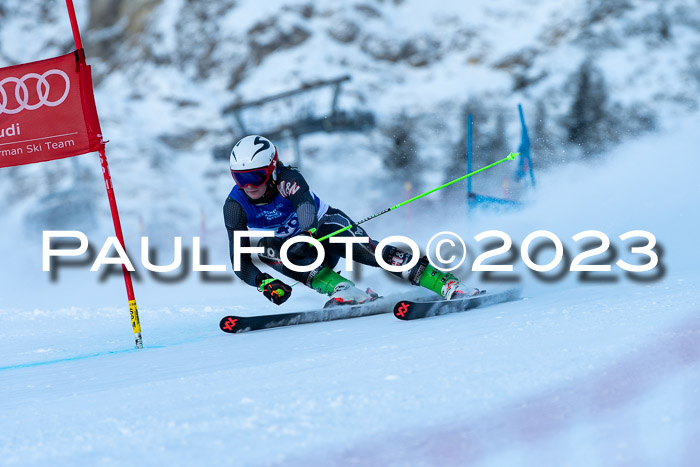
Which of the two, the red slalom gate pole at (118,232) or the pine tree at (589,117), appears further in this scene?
the pine tree at (589,117)

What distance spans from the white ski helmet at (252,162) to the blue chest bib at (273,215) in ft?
0.58

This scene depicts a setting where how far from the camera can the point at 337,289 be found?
5102 millimetres

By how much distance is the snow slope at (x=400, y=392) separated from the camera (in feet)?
6.32

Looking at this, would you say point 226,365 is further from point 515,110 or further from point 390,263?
point 515,110

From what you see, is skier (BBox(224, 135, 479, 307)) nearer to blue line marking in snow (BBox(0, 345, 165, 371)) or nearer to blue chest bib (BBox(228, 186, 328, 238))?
blue chest bib (BBox(228, 186, 328, 238))

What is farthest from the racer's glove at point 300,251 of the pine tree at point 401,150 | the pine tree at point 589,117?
the pine tree at point 589,117

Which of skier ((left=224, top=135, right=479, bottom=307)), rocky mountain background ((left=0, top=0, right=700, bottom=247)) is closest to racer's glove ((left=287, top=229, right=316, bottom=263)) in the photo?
skier ((left=224, top=135, right=479, bottom=307))

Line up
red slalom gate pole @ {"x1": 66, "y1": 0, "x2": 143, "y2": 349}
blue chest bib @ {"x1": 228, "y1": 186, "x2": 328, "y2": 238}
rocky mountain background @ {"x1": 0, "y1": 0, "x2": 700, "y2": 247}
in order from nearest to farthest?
red slalom gate pole @ {"x1": 66, "y1": 0, "x2": 143, "y2": 349}, blue chest bib @ {"x1": 228, "y1": 186, "x2": 328, "y2": 238}, rocky mountain background @ {"x1": 0, "y1": 0, "x2": 700, "y2": 247}

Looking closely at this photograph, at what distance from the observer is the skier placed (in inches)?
186

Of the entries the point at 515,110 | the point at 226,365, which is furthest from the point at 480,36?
the point at 226,365

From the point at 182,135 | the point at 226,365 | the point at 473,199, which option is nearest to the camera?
the point at 226,365

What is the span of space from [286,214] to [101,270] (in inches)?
289

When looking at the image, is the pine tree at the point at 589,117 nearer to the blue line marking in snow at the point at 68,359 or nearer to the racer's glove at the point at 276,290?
the racer's glove at the point at 276,290

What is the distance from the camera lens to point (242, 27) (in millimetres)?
20656
